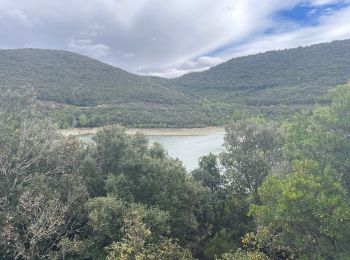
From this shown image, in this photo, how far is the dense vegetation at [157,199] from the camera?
18125 mm

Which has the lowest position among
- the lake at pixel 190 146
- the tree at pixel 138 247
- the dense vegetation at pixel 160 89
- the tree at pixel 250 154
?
the lake at pixel 190 146

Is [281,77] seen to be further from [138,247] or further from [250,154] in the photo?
[138,247]

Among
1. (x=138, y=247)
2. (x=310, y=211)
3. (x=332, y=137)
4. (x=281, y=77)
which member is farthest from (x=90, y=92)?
(x=310, y=211)

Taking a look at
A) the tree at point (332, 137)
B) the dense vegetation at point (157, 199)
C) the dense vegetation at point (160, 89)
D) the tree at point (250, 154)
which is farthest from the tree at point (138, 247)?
the dense vegetation at point (160, 89)

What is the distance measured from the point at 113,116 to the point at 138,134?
6844cm

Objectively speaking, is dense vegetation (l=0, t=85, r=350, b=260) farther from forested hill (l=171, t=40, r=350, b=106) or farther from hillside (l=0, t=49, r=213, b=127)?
forested hill (l=171, t=40, r=350, b=106)

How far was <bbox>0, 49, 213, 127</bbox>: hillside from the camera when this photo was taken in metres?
98.6

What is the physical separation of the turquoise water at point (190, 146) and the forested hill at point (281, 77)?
1389 inches

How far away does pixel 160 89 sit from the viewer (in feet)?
465

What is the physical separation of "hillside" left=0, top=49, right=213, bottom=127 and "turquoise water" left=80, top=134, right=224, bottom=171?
7.20 m

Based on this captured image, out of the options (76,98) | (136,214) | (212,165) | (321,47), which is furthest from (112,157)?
(321,47)

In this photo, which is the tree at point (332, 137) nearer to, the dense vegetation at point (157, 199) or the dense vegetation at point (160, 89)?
the dense vegetation at point (157, 199)

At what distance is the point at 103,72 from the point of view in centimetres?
14450

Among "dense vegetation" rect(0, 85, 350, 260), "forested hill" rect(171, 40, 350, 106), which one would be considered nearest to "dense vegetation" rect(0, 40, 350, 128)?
"forested hill" rect(171, 40, 350, 106)
